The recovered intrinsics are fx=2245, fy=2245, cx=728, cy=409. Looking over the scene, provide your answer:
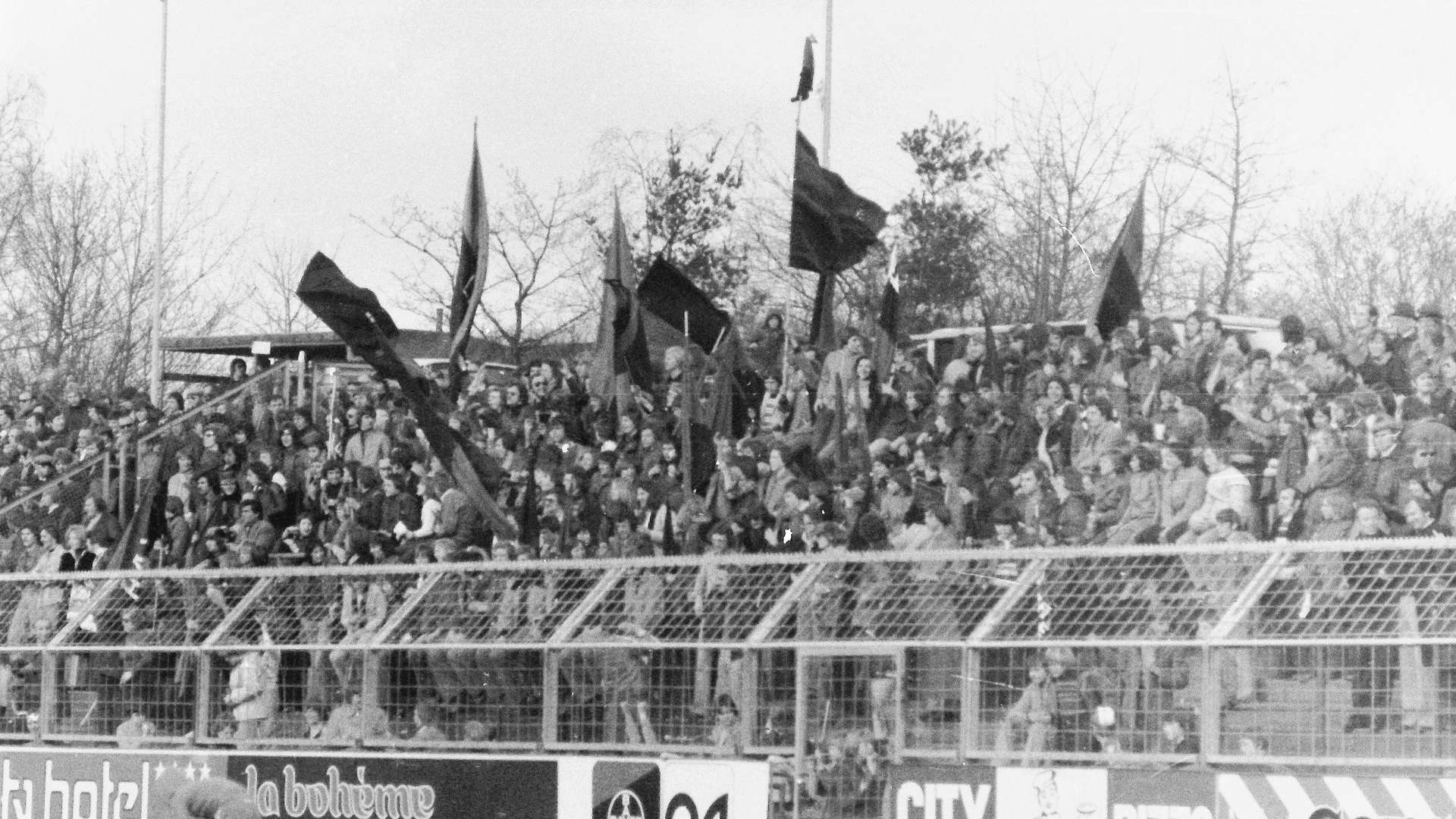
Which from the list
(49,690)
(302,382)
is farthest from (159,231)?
(49,690)

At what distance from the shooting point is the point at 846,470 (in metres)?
16.2

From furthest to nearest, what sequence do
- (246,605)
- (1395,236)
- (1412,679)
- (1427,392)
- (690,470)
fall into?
(1395,236) < (690,470) < (246,605) < (1427,392) < (1412,679)

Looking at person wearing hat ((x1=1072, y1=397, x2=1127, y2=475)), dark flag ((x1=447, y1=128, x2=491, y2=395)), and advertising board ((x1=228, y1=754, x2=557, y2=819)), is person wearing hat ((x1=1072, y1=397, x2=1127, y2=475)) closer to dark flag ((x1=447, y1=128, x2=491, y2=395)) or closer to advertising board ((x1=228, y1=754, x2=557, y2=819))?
advertising board ((x1=228, y1=754, x2=557, y2=819))

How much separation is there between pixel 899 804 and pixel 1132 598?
1.62 meters

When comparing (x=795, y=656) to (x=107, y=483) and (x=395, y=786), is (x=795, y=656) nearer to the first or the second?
(x=395, y=786)

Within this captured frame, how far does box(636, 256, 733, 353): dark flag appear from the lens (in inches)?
796

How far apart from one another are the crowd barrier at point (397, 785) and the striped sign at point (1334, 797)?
8.70 ft

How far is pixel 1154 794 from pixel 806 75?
1624 centimetres

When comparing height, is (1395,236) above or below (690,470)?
above

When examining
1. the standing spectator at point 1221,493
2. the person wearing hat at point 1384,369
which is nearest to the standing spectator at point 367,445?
the standing spectator at point 1221,493

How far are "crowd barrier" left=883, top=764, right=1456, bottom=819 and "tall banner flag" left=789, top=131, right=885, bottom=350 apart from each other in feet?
28.1

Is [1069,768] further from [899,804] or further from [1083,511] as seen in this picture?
[1083,511]

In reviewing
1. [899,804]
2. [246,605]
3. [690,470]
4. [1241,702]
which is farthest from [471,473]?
[1241,702]

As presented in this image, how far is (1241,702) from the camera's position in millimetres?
10500
